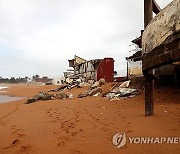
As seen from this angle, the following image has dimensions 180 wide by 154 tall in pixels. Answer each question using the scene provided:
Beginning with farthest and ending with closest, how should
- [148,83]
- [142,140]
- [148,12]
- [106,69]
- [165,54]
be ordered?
[106,69]
[148,83]
[148,12]
[142,140]
[165,54]

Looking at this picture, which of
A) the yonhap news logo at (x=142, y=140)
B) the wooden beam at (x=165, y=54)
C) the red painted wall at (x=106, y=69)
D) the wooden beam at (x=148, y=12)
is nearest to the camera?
the wooden beam at (x=165, y=54)

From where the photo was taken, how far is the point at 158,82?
44.5 ft

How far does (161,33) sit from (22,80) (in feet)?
375

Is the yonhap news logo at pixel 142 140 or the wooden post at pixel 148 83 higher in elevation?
the wooden post at pixel 148 83

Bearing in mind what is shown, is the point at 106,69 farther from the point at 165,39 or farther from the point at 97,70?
the point at 165,39

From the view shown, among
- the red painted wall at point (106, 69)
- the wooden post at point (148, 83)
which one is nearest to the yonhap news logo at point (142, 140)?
the wooden post at point (148, 83)

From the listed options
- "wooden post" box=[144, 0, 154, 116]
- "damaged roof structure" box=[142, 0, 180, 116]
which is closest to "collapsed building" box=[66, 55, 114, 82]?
"wooden post" box=[144, 0, 154, 116]

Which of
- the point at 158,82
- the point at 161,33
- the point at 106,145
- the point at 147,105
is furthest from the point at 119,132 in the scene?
the point at 158,82

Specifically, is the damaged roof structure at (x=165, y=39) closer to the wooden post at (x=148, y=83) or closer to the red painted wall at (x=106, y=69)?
the wooden post at (x=148, y=83)

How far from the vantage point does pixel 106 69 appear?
29.6 m

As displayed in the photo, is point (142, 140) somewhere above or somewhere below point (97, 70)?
below

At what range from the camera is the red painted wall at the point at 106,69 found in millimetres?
29422

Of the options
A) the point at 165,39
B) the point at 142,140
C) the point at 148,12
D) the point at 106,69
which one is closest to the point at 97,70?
the point at 106,69

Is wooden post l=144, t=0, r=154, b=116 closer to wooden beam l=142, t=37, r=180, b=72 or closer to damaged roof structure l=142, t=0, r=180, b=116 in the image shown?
damaged roof structure l=142, t=0, r=180, b=116
